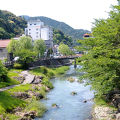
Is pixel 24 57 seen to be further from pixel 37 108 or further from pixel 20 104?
pixel 37 108

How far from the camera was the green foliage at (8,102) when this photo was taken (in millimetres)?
26806

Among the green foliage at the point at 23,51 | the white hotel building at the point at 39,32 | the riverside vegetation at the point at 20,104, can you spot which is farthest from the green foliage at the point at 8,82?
the white hotel building at the point at 39,32

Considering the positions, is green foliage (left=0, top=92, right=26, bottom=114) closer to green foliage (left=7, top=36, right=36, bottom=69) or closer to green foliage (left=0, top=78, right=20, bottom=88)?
green foliage (left=0, top=78, right=20, bottom=88)

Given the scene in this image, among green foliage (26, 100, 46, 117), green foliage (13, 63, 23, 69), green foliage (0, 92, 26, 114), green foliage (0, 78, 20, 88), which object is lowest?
green foliage (26, 100, 46, 117)

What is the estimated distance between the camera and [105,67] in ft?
79.4

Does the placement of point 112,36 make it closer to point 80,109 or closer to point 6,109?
point 80,109

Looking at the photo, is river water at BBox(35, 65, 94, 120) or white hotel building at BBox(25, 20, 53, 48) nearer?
river water at BBox(35, 65, 94, 120)

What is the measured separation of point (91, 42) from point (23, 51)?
38.5 meters

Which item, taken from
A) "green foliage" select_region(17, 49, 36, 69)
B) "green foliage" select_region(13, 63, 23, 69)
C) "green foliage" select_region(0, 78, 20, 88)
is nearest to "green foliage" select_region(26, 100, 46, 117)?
"green foliage" select_region(0, 78, 20, 88)

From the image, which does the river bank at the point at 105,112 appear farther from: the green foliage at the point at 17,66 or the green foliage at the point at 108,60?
the green foliage at the point at 17,66

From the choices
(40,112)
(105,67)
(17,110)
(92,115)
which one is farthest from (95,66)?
(17,110)

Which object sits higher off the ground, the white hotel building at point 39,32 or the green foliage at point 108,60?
the white hotel building at point 39,32

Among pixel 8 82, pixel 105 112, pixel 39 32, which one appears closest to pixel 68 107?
pixel 105 112

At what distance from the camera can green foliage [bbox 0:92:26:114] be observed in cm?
2681
